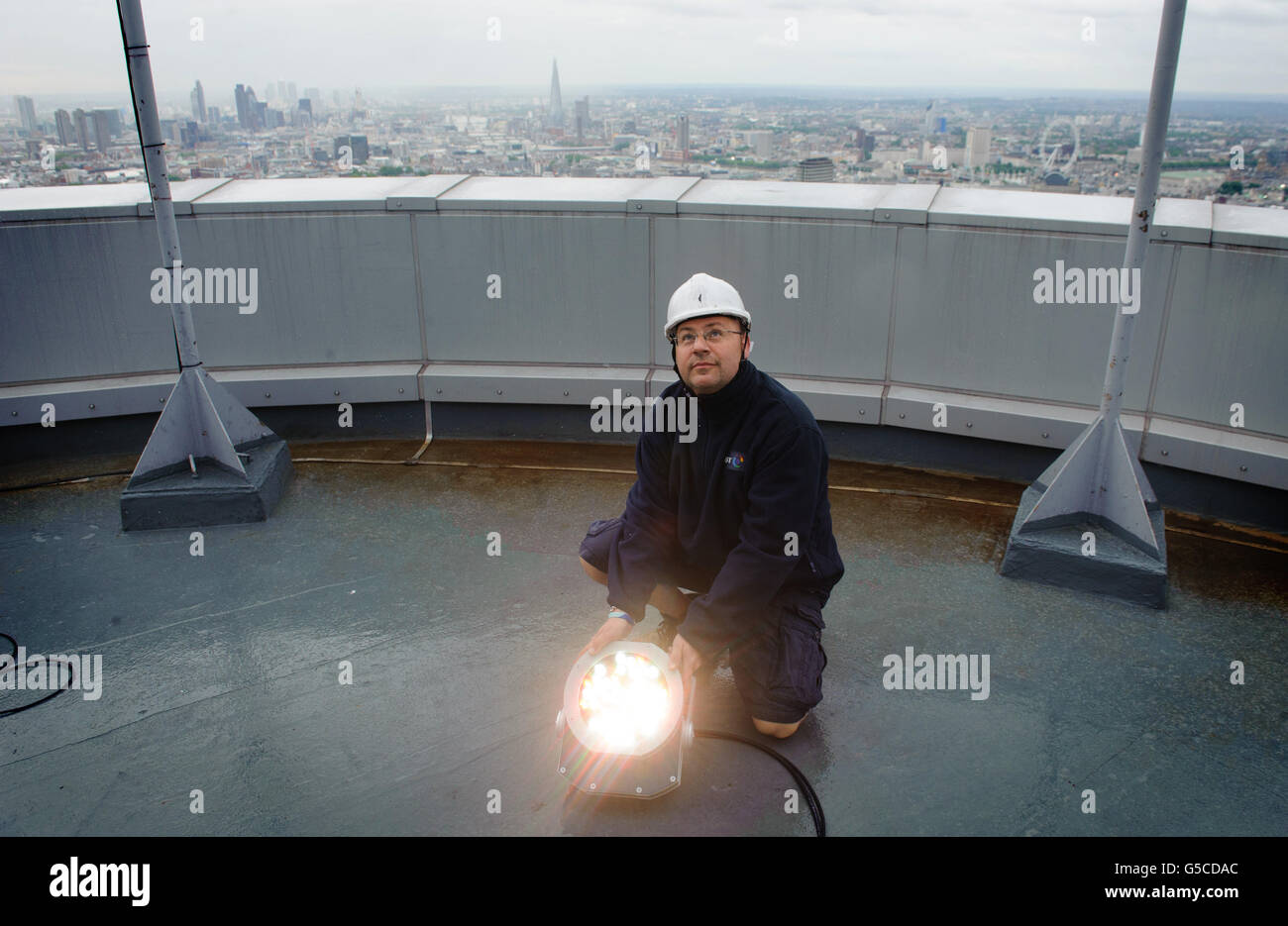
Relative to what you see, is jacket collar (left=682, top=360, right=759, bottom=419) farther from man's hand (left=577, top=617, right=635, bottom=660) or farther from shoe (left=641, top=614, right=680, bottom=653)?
shoe (left=641, top=614, right=680, bottom=653)

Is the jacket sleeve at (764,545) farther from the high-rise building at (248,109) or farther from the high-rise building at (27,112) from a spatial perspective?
the high-rise building at (248,109)

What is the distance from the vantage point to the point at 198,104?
22.6 feet

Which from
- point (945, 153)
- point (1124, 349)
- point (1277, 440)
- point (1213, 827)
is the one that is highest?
point (945, 153)

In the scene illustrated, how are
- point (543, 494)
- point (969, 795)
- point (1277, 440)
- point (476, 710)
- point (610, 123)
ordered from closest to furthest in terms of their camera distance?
point (969, 795)
point (476, 710)
point (1277, 440)
point (543, 494)
point (610, 123)

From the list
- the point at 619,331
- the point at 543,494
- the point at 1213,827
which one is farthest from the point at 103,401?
the point at 1213,827

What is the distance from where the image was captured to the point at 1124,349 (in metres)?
4.22

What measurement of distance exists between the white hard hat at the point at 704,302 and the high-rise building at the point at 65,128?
16.3 ft

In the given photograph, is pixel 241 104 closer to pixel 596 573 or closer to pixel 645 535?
pixel 596 573

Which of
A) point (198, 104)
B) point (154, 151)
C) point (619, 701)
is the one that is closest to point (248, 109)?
point (198, 104)

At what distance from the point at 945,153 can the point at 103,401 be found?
5.20m

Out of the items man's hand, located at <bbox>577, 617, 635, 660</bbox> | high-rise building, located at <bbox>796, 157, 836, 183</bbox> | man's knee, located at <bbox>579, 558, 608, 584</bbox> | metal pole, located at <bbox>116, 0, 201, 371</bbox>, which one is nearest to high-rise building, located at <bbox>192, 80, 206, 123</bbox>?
metal pole, located at <bbox>116, 0, 201, 371</bbox>

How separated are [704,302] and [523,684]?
5.34 feet
